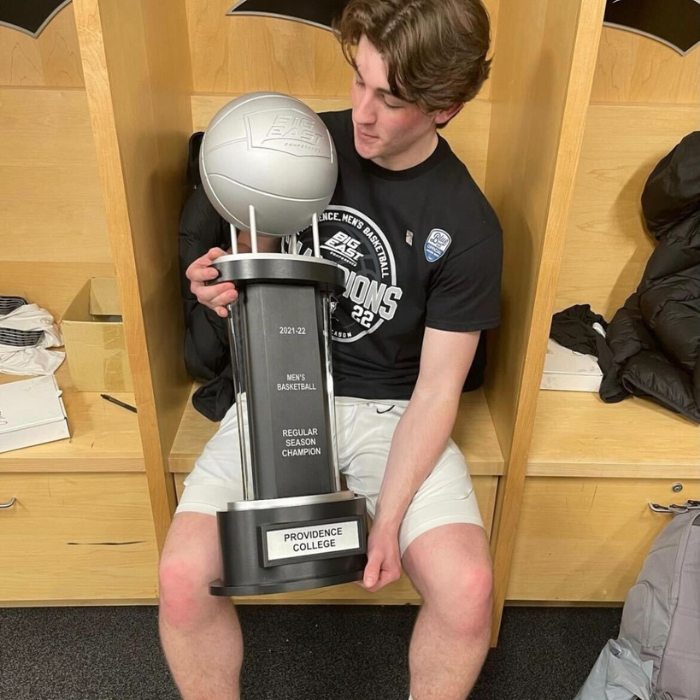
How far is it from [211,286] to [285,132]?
0.23 m

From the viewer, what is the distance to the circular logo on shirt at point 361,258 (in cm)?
124

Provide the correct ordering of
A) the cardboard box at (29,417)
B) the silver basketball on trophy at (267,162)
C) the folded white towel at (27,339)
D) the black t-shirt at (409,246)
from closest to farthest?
the silver basketball on trophy at (267,162) → the black t-shirt at (409,246) → the cardboard box at (29,417) → the folded white towel at (27,339)

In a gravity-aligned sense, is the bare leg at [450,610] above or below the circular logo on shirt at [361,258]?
below

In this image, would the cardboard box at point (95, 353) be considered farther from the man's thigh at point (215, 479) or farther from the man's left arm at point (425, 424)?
the man's left arm at point (425, 424)

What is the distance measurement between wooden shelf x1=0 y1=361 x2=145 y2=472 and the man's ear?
75cm

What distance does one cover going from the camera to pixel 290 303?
103 centimetres

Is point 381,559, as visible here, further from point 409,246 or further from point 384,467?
point 409,246

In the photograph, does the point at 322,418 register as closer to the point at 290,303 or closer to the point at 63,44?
the point at 290,303

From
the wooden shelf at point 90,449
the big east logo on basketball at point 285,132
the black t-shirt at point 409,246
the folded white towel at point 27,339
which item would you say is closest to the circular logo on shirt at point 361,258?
the black t-shirt at point 409,246

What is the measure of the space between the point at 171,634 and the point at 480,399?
736 millimetres

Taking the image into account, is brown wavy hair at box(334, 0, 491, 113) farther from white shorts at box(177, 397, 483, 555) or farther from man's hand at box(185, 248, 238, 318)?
white shorts at box(177, 397, 483, 555)

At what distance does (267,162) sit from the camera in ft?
3.21

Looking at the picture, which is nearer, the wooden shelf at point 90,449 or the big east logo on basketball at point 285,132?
the big east logo on basketball at point 285,132

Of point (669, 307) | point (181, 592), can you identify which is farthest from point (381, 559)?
point (669, 307)
